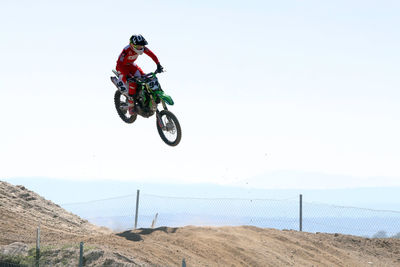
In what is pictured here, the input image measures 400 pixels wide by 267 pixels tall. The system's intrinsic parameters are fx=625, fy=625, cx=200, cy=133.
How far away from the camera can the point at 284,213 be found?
2428 centimetres

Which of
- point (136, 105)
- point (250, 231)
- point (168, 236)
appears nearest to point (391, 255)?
point (250, 231)

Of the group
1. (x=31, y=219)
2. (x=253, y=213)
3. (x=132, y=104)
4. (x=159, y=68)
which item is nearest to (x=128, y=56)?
(x=159, y=68)

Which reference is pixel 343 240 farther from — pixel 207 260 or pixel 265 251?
pixel 207 260

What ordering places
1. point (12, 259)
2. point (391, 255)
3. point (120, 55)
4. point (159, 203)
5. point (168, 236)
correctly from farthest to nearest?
point (159, 203) → point (391, 255) → point (120, 55) → point (168, 236) → point (12, 259)

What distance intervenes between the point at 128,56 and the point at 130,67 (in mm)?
364

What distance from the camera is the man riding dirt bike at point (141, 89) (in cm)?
1617

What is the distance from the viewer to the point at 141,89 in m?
16.6

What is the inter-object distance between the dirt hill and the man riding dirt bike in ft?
8.96

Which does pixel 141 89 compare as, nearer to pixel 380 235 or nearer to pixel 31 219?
pixel 31 219

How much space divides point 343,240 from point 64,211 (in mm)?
10686

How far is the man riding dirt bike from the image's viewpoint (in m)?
16.2

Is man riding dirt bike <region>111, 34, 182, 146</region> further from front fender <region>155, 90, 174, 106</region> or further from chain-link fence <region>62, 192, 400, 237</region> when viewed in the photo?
chain-link fence <region>62, 192, 400, 237</region>

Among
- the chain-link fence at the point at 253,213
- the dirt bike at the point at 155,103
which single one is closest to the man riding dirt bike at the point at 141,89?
the dirt bike at the point at 155,103

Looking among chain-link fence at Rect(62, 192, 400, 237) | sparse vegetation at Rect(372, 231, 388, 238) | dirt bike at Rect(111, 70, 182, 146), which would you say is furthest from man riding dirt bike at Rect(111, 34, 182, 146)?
sparse vegetation at Rect(372, 231, 388, 238)
